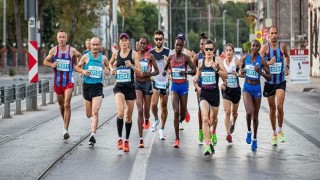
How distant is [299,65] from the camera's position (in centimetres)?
4369

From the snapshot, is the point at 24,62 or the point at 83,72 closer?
the point at 83,72

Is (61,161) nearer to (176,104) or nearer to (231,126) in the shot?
(176,104)

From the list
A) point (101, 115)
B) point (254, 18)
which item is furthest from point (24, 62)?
point (101, 115)

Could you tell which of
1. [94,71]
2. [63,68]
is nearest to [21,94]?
[63,68]

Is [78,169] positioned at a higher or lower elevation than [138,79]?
lower

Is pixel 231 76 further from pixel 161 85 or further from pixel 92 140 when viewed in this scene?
pixel 92 140

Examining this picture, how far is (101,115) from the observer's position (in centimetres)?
2567

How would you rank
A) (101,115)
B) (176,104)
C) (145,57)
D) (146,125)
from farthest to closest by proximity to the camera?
(101,115) → (146,125) → (145,57) → (176,104)

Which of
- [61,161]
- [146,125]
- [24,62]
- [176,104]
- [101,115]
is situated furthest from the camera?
[24,62]

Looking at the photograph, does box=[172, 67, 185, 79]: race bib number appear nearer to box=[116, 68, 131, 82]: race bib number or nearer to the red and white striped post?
box=[116, 68, 131, 82]: race bib number

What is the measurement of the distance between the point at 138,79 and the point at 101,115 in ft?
29.8

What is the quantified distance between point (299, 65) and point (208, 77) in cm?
2901

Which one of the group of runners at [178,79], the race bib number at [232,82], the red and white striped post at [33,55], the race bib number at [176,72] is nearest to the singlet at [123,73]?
the group of runners at [178,79]

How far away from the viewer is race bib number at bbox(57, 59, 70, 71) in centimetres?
1792
